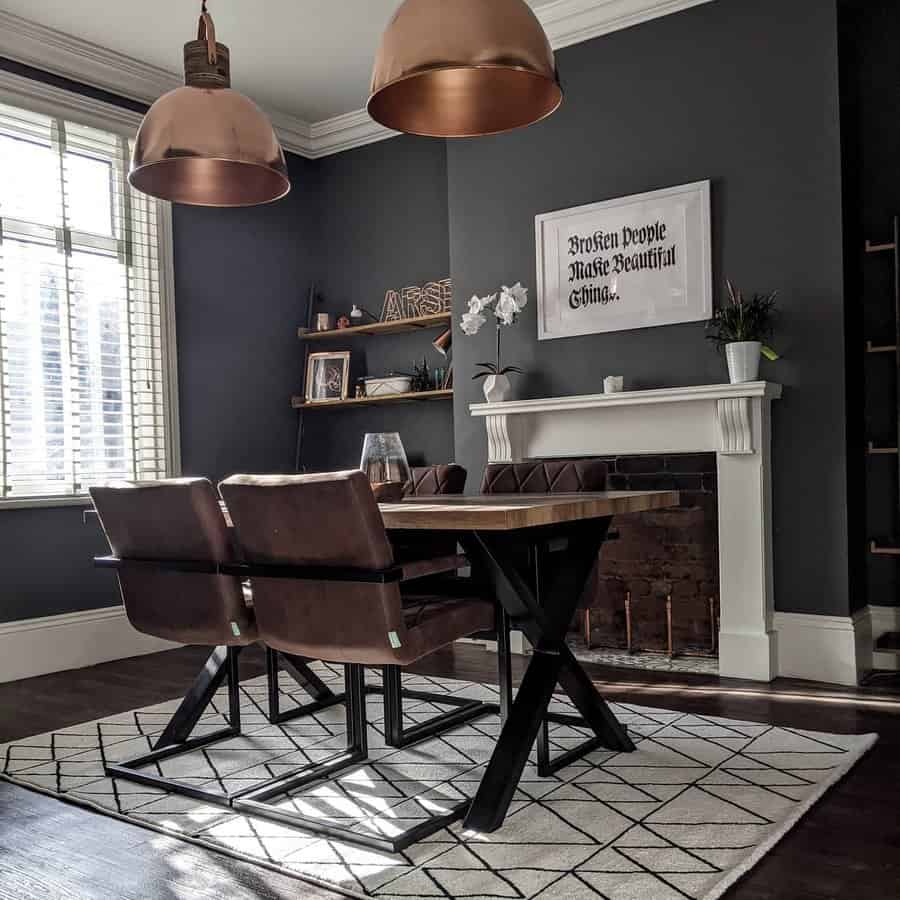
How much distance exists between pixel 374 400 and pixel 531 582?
2.68 metres

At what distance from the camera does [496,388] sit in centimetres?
447

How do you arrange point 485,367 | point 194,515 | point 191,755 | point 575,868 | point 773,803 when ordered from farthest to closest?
point 485,367 → point 191,755 → point 194,515 → point 773,803 → point 575,868

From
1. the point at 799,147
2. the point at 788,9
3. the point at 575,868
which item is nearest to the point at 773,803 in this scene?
the point at 575,868

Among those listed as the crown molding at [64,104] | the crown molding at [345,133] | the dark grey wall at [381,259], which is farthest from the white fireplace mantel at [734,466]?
the crown molding at [64,104]

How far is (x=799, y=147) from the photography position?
3.77 meters

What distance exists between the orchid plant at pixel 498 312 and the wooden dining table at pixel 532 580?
69.6 inches

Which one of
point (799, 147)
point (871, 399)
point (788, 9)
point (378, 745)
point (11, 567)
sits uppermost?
point (788, 9)

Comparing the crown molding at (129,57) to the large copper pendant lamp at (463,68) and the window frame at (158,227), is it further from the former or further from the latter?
the large copper pendant lamp at (463,68)

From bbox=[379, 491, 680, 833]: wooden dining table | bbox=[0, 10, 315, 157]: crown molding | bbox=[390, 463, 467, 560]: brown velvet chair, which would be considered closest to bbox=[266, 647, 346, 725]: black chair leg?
bbox=[390, 463, 467, 560]: brown velvet chair

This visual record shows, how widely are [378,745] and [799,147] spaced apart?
9.04ft

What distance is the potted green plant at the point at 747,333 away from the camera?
3.74 metres

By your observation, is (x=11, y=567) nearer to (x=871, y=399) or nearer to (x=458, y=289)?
(x=458, y=289)

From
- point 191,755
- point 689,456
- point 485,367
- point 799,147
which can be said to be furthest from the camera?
point 485,367

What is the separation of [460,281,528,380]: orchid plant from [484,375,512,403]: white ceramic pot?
44mm
